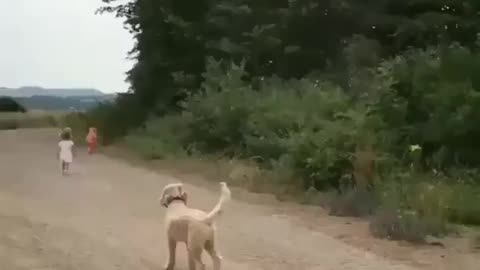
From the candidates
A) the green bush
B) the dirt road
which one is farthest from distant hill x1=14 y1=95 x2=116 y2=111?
the dirt road

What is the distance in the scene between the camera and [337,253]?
414 inches

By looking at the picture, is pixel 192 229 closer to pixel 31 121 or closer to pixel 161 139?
pixel 161 139

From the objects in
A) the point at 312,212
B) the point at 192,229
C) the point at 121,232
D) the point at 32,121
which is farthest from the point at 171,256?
the point at 32,121

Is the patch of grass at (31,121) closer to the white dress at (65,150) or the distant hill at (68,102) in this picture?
the distant hill at (68,102)

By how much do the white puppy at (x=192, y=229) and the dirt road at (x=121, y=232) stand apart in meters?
0.64

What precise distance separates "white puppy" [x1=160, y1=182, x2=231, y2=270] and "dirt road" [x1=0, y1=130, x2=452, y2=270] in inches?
25.1

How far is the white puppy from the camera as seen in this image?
8.24 meters

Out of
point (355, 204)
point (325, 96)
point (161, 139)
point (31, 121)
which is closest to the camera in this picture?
point (355, 204)

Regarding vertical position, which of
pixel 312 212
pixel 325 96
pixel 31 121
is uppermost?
pixel 325 96

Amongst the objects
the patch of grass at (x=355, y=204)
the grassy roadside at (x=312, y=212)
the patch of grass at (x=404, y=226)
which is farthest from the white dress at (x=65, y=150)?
the patch of grass at (x=404, y=226)

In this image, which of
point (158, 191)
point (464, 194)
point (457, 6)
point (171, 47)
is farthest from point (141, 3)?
point (464, 194)

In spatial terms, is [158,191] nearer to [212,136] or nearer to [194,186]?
[194,186]

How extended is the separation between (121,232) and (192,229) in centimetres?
333

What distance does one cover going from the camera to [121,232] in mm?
11375
